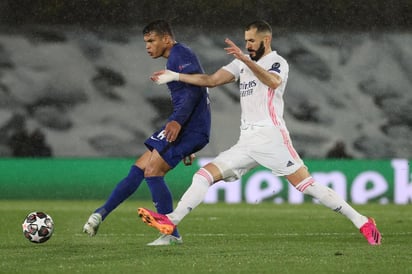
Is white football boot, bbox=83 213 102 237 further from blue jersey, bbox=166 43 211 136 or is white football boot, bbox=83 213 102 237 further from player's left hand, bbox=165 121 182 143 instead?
blue jersey, bbox=166 43 211 136

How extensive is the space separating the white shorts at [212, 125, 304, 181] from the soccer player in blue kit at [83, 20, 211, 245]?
1.43 ft

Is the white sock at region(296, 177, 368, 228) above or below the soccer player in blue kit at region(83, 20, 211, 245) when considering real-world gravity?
below

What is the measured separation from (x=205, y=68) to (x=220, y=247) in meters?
12.1

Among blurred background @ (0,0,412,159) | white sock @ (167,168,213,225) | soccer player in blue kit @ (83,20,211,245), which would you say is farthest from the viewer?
blurred background @ (0,0,412,159)

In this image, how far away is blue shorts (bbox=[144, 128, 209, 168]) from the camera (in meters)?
8.80

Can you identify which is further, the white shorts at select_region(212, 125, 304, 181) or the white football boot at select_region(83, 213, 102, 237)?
the white football boot at select_region(83, 213, 102, 237)

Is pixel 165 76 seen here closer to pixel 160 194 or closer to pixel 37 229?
pixel 160 194

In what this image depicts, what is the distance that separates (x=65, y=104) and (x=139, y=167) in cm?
1160

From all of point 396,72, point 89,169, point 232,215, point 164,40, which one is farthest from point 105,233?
point 396,72

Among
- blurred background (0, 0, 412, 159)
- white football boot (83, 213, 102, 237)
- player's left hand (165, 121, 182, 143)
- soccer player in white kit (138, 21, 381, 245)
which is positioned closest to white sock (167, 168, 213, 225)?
soccer player in white kit (138, 21, 381, 245)

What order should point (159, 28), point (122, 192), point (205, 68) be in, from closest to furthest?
point (159, 28)
point (122, 192)
point (205, 68)

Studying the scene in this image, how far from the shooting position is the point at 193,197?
835 centimetres

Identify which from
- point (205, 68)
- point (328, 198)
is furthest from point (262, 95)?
point (205, 68)

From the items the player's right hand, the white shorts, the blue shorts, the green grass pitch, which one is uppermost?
the player's right hand
